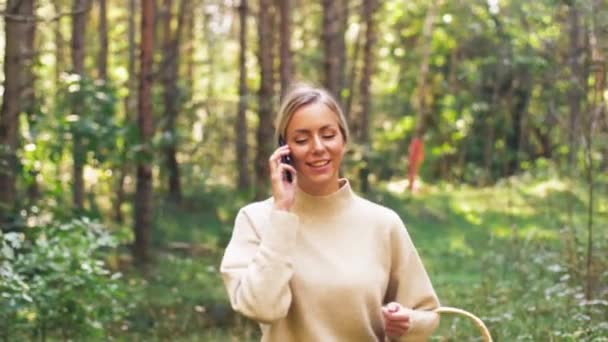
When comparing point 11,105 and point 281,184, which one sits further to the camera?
point 11,105

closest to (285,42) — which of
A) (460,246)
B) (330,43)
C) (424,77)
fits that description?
(330,43)

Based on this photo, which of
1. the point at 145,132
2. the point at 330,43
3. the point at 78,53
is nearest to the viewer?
the point at 145,132

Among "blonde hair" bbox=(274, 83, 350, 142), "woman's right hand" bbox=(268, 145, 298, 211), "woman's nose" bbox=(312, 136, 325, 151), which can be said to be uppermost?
"blonde hair" bbox=(274, 83, 350, 142)

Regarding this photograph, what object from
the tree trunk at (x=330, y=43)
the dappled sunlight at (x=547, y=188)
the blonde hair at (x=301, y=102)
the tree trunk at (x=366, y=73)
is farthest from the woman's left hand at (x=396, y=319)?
the dappled sunlight at (x=547, y=188)

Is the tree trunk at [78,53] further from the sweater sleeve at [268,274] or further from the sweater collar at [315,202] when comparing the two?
the sweater sleeve at [268,274]

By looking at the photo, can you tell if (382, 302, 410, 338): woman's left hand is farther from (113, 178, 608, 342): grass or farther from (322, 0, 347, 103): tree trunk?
(322, 0, 347, 103): tree trunk

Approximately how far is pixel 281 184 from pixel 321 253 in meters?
0.28

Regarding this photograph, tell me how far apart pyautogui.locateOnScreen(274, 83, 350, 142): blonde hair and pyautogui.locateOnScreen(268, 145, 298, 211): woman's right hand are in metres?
0.12

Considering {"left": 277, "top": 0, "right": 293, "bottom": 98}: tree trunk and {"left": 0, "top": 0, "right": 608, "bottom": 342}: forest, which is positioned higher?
{"left": 277, "top": 0, "right": 293, "bottom": 98}: tree trunk

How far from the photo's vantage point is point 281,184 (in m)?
4.16

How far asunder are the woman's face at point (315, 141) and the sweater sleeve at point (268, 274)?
0.23 metres

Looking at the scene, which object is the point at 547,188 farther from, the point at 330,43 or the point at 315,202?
the point at 315,202

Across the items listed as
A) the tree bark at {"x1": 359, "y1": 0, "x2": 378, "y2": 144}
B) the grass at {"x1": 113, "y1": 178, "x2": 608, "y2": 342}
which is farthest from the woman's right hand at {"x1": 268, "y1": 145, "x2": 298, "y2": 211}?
the tree bark at {"x1": 359, "y1": 0, "x2": 378, "y2": 144}

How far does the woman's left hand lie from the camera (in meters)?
4.17
